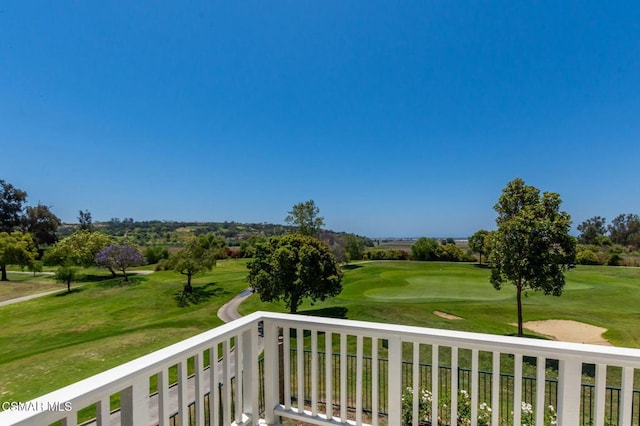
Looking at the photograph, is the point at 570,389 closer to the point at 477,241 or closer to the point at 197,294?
the point at 197,294

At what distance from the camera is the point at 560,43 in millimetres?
8211

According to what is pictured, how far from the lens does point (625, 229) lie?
30953 millimetres

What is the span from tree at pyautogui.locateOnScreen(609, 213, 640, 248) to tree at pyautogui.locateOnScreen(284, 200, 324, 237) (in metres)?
30.8

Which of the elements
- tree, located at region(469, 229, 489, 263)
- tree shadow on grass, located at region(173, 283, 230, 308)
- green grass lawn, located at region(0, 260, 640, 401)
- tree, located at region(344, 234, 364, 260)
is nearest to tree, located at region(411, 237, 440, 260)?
tree, located at region(469, 229, 489, 263)

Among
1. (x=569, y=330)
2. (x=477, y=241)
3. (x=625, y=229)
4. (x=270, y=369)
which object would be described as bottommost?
(x=569, y=330)

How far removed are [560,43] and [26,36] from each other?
1465 centimetres

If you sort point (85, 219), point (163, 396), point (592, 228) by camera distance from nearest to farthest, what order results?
1. point (163, 396)
2. point (592, 228)
3. point (85, 219)

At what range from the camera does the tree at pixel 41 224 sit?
2708 cm

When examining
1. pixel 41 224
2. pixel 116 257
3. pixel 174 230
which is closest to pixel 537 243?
pixel 116 257

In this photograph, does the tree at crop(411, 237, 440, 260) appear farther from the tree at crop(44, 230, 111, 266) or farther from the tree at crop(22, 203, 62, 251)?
the tree at crop(22, 203, 62, 251)

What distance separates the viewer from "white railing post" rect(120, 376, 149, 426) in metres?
1.10

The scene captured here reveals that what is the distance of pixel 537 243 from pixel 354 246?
20227 millimetres

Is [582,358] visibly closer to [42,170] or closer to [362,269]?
[362,269]

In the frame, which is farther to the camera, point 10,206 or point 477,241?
point 10,206
